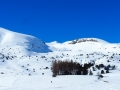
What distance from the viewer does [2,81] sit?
58531 millimetres

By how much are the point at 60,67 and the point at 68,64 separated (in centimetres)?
366

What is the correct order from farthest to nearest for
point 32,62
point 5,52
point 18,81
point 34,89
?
point 5,52 → point 32,62 → point 18,81 → point 34,89

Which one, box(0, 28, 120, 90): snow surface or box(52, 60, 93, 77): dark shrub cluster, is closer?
box(0, 28, 120, 90): snow surface

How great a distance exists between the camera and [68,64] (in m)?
74.6

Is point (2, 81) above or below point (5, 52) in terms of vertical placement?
below

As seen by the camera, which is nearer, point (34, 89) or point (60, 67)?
point (34, 89)

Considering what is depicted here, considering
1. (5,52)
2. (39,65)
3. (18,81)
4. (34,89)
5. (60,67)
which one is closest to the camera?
(34,89)

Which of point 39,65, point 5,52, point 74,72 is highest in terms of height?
point 5,52

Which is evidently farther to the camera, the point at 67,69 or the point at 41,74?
the point at 41,74

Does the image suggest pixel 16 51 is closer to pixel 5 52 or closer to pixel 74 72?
pixel 5 52

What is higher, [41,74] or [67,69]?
[67,69]

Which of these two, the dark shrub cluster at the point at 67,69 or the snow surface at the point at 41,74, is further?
the dark shrub cluster at the point at 67,69

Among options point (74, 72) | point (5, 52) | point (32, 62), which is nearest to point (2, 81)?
point (74, 72)

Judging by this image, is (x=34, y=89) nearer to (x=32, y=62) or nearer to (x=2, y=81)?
(x=2, y=81)
